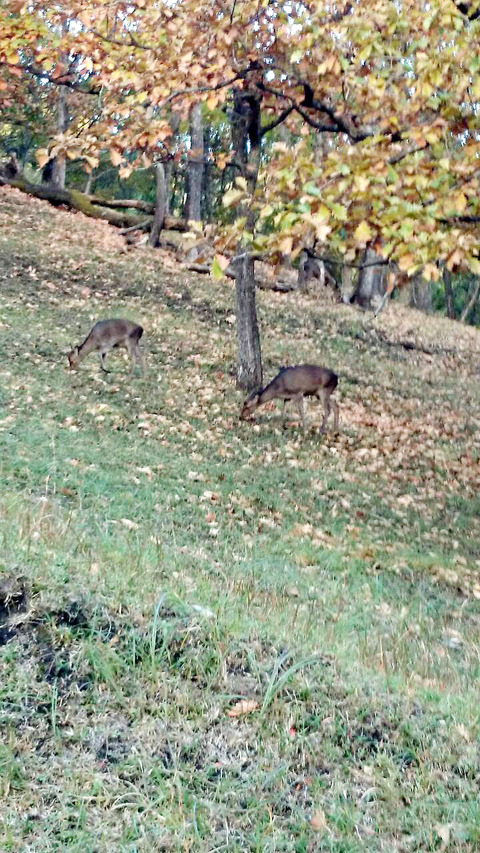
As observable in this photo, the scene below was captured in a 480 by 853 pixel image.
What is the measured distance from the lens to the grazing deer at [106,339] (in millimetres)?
15805

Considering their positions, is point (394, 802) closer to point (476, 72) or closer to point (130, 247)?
Answer: point (476, 72)

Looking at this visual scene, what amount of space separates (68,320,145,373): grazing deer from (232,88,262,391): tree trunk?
1.80 meters

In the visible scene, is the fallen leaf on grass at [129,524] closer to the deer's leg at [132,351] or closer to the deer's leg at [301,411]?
the deer's leg at [301,411]

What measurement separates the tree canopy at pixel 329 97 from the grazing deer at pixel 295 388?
10.3ft

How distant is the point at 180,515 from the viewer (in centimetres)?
1015

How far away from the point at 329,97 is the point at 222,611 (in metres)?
10.1

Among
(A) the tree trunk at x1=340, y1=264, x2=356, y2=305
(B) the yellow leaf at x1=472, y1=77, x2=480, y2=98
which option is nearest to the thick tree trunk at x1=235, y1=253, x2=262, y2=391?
(B) the yellow leaf at x1=472, y1=77, x2=480, y2=98

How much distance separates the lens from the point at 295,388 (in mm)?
15195

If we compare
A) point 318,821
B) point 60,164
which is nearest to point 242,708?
point 318,821

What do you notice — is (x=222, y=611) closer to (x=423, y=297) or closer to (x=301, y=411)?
(x=301, y=411)

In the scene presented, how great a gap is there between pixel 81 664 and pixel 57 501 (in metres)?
5.15

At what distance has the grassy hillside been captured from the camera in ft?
12.1

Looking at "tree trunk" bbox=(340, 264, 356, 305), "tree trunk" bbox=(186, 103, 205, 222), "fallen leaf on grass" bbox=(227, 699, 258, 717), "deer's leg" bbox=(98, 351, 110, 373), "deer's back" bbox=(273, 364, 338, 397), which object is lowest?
"tree trunk" bbox=(340, 264, 356, 305)

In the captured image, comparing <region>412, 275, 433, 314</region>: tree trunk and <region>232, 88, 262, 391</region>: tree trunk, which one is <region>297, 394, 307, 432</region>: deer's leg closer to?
<region>232, 88, 262, 391</region>: tree trunk
